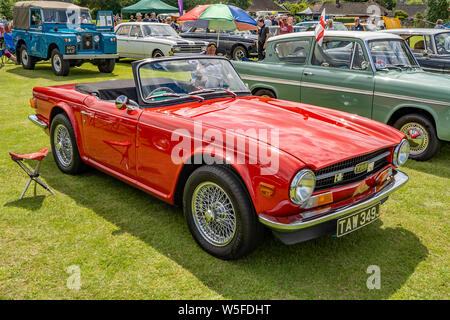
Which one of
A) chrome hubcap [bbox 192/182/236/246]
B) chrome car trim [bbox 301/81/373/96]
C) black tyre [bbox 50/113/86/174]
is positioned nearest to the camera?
chrome hubcap [bbox 192/182/236/246]

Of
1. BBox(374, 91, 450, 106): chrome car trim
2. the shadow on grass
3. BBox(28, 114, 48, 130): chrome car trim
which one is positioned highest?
BBox(374, 91, 450, 106): chrome car trim

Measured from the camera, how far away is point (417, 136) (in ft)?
19.2

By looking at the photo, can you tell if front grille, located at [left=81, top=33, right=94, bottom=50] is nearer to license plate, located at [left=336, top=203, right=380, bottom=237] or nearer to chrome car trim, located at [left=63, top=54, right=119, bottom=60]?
chrome car trim, located at [left=63, top=54, right=119, bottom=60]

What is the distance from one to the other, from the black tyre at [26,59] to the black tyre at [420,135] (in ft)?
40.1

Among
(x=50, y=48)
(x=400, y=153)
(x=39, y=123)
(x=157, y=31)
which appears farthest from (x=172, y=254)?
(x=157, y=31)

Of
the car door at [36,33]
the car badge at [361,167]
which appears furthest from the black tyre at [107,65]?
the car badge at [361,167]

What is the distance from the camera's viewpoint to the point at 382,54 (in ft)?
20.9

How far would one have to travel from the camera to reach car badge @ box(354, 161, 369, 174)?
311cm

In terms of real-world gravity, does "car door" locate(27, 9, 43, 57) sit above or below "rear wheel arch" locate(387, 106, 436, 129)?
above

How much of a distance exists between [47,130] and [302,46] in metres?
4.35

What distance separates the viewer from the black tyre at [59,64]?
1231 cm

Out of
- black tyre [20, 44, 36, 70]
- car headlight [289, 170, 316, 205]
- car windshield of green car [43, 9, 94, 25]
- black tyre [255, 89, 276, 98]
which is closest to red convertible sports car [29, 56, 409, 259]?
car headlight [289, 170, 316, 205]

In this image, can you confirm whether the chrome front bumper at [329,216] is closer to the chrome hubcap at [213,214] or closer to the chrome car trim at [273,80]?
the chrome hubcap at [213,214]
